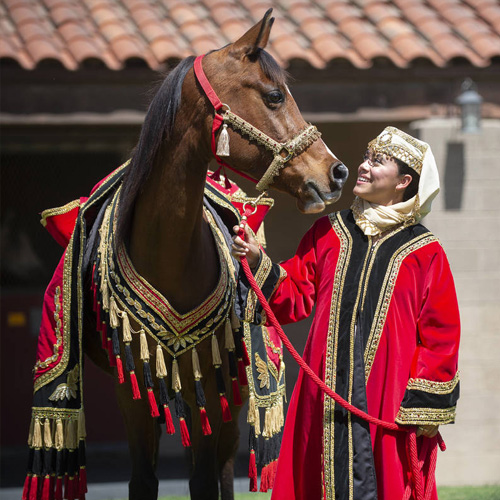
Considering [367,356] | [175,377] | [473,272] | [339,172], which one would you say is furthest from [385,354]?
[473,272]

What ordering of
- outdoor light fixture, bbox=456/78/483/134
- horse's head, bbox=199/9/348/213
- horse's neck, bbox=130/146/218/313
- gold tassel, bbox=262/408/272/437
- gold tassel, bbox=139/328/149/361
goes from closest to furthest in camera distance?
horse's head, bbox=199/9/348/213
horse's neck, bbox=130/146/218/313
gold tassel, bbox=139/328/149/361
gold tassel, bbox=262/408/272/437
outdoor light fixture, bbox=456/78/483/134

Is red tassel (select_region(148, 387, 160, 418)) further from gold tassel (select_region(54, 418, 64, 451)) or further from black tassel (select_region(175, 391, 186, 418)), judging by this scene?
gold tassel (select_region(54, 418, 64, 451))

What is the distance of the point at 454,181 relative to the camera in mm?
5980

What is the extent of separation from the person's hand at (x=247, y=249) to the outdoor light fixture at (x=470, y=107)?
312 cm

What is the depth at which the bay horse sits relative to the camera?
3.11m

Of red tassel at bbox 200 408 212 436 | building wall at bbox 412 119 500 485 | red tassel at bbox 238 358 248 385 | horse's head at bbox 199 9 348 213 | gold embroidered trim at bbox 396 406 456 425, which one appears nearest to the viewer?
gold embroidered trim at bbox 396 406 456 425

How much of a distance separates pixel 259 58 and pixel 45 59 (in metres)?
3.02

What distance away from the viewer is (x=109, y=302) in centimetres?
348

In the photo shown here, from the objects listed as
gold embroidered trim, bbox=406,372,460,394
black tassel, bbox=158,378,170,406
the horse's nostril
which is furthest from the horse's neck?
gold embroidered trim, bbox=406,372,460,394

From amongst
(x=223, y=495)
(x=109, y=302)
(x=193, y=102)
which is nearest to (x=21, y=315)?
(x=223, y=495)

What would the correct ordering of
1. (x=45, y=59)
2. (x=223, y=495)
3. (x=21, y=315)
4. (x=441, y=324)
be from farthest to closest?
(x=21, y=315), (x=45, y=59), (x=223, y=495), (x=441, y=324)

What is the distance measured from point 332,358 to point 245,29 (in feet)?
11.8

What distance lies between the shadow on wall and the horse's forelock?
9.96ft

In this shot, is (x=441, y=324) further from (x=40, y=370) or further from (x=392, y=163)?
(x=40, y=370)
